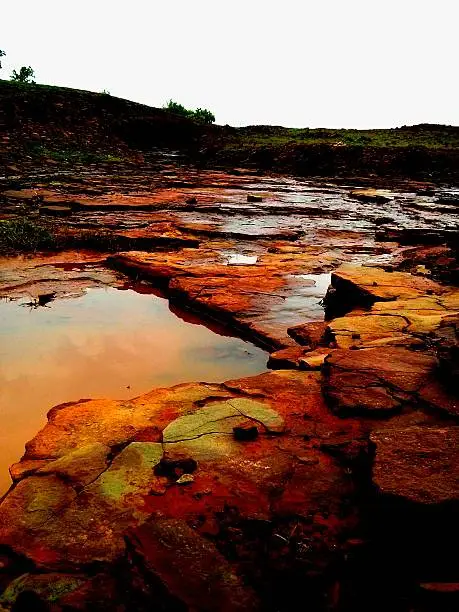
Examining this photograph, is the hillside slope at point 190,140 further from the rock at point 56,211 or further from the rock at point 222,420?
the rock at point 222,420

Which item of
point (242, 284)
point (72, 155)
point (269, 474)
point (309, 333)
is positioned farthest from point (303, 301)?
point (72, 155)

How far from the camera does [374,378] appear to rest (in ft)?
6.75

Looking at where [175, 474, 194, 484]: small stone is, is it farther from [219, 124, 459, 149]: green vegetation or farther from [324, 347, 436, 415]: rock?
[219, 124, 459, 149]: green vegetation

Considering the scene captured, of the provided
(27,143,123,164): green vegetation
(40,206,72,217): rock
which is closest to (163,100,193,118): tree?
(27,143,123,164): green vegetation

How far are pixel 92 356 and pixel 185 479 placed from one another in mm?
1374

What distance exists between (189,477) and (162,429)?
34cm

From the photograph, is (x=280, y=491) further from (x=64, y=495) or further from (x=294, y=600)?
(x=64, y=495)

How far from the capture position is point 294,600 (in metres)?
1.11

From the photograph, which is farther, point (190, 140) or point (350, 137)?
point (190, 140)

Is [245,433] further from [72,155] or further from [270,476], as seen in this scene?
[72,155]

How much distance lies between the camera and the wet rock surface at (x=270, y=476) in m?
1.13

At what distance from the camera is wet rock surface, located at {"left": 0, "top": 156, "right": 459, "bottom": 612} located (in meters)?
1.13

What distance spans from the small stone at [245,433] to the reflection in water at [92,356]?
31.6 inches

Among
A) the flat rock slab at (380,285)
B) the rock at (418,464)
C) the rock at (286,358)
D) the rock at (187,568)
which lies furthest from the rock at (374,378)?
the flat rock slab at (380,285)
